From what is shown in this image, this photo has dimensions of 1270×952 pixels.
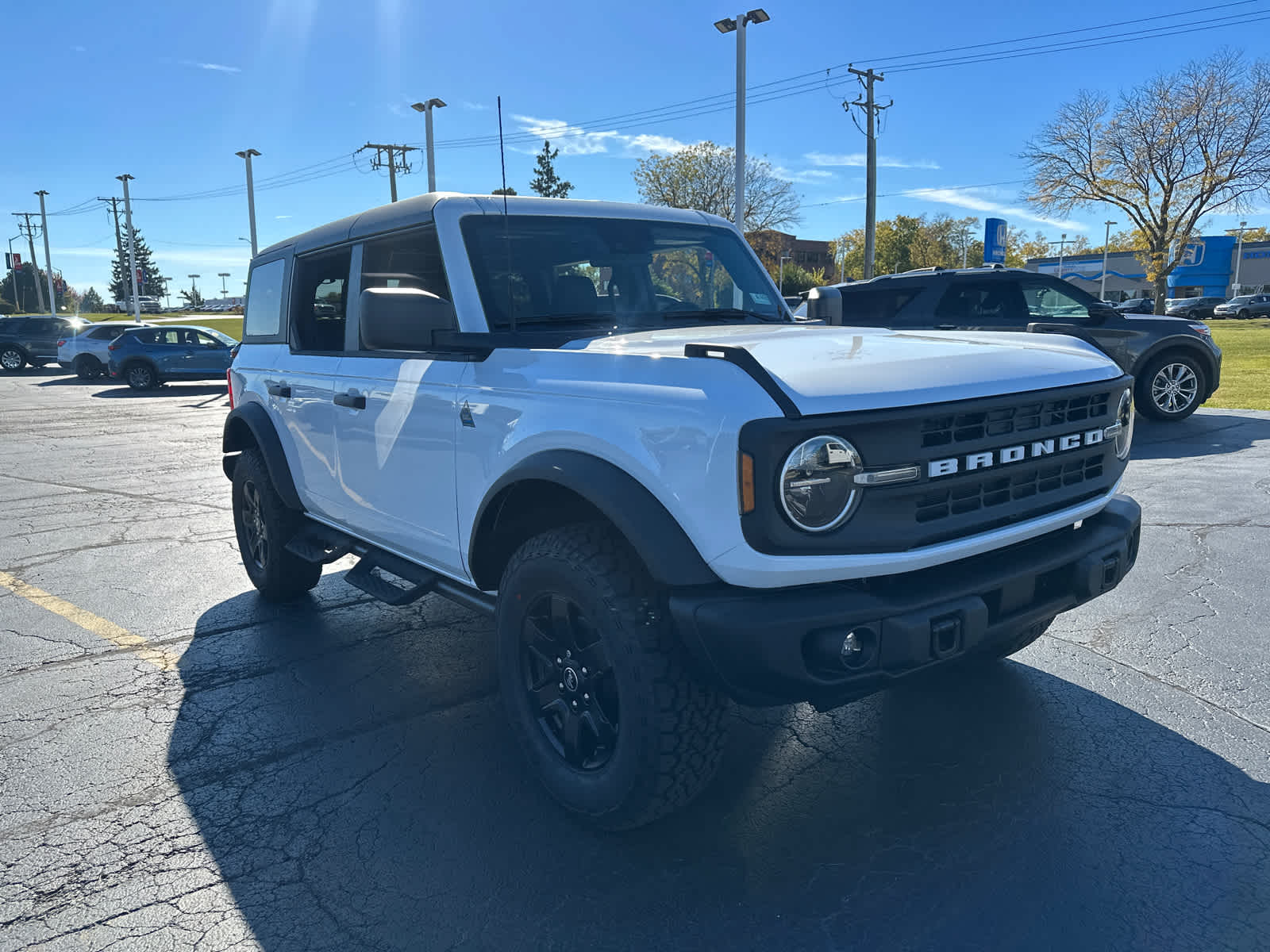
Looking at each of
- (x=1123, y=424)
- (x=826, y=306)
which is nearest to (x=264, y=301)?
(x=826, y=306)

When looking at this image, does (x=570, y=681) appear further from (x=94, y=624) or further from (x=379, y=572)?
(x=94, y=624)

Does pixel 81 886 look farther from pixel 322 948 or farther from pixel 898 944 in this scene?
pixel 898 944

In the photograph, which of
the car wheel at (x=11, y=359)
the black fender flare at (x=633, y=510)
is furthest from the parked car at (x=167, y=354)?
the black fender flare at (x=633, y=510)

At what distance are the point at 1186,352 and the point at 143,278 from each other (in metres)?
150

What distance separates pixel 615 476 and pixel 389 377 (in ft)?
5.02

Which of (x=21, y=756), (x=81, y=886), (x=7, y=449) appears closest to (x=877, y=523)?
(x=81, y=886)

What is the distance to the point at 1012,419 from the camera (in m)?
2.72

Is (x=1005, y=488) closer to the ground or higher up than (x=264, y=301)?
closer to the ground

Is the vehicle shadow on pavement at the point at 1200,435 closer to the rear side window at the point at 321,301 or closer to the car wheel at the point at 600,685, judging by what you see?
the rear side window at the point at 321,301

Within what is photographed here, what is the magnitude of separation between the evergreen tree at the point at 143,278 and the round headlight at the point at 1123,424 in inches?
4876

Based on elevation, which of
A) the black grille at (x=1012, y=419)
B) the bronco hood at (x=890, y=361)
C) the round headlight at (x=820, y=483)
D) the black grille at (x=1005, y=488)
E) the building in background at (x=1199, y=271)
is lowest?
the black grille at (x=1005, y=488)

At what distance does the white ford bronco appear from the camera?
233cm

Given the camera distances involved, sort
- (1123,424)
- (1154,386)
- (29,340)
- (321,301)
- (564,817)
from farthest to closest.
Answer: (29,340)
(1154,386)
(321,301)
(1123,424)
(564,817)

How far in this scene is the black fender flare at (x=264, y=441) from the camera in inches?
189
